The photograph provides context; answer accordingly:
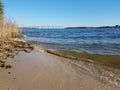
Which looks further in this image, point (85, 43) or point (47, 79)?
point (85, 43)

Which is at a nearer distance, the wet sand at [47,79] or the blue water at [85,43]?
the wet sand at [47,79]

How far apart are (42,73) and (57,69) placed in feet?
2.55

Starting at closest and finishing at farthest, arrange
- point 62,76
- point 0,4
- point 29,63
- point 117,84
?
point 117,84 → point 62,76 → point 29,63 → point 0,4

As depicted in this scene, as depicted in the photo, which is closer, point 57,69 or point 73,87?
point 73,87

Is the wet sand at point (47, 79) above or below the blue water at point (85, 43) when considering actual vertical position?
above

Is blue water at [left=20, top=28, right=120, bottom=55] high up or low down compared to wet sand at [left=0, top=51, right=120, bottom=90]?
down

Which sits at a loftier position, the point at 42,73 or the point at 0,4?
the point at 0,4

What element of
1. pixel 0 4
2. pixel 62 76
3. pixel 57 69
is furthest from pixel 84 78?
pixel 0 4

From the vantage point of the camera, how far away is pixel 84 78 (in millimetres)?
6039

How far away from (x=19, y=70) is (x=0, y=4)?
19729mm

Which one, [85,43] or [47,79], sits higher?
[47,79]

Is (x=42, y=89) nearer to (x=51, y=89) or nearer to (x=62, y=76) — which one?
(x=51, y=89)

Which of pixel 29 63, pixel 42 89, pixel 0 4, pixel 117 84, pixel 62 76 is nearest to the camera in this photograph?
pixel 42 89

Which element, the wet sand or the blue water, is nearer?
the wet sand
